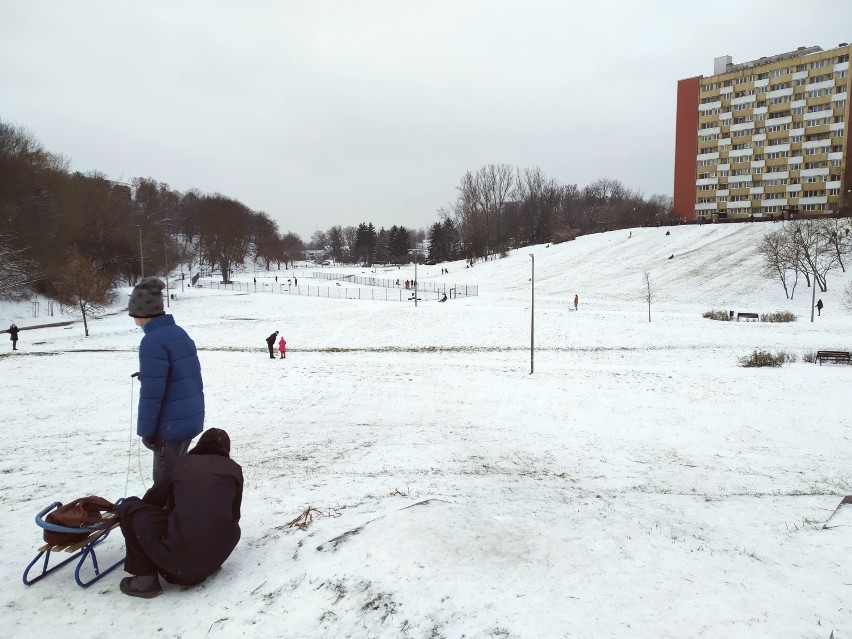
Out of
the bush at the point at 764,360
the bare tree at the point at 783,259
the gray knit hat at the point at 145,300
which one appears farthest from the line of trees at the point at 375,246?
the gray knit hat at the point at 145,300

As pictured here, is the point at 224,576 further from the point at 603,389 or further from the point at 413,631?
the point at 603,389

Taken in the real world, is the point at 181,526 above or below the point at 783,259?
below

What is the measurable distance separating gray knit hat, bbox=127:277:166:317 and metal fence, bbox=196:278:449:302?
5332 cm

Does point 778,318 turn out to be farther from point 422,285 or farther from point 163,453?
point 422,285

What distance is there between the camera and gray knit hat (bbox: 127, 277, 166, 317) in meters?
4.96

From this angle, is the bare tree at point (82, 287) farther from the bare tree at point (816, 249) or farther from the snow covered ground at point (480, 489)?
the bare tree at point (816, 249)

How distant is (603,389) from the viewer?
19.6m

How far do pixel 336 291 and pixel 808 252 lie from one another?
52262mm

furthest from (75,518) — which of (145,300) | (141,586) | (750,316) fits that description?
(750,316)

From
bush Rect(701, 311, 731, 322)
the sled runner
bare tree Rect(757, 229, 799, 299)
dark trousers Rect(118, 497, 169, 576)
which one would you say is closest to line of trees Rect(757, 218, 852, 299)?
bare tree Rect(757, 229, 799, 299)

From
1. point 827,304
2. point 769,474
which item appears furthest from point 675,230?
point 769,474

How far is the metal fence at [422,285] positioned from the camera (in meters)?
64.3

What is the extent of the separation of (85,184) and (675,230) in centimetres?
7814

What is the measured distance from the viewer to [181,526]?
13.4ft
